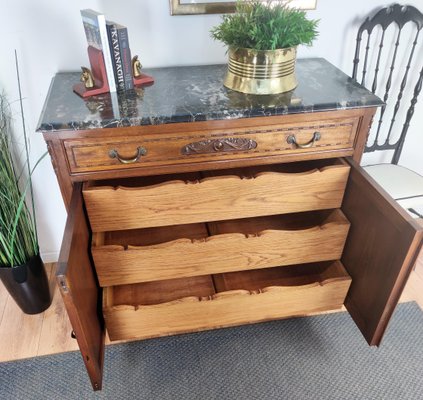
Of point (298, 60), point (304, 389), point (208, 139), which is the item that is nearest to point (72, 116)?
point (208, 139)

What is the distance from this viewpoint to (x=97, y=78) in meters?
1.08

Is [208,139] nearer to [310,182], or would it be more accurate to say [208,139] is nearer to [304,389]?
[310,182]

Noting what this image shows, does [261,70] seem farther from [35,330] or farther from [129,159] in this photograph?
[35,330]

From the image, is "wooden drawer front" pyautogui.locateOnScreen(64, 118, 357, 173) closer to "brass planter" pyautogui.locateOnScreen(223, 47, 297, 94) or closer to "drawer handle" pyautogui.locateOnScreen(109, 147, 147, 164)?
"drawer handle" pyautogui.locateOnScreen(109, 147, 147, 164)

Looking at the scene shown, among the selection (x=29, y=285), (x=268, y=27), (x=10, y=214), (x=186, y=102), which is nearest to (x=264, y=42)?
(x=268, y=27)

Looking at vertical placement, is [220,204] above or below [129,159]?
below

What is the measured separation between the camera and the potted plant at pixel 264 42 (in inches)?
38.1

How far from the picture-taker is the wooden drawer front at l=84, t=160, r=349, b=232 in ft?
3.31

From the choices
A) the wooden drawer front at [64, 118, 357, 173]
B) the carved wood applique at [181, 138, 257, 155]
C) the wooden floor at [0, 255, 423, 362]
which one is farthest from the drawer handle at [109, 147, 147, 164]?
the wooden floor at [0, 255, 423, 362]

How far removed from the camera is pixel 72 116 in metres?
0.95

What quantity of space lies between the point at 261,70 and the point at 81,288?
74 centimetres

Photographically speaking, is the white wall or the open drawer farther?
the white wall

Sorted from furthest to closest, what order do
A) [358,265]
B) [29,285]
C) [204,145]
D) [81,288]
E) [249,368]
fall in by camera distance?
1. [29,285]
2. [249,368]
3. [358,265]
4. [204,145]
5. [81,288]

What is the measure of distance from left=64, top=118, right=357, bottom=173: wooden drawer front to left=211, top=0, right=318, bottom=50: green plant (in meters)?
0.22
